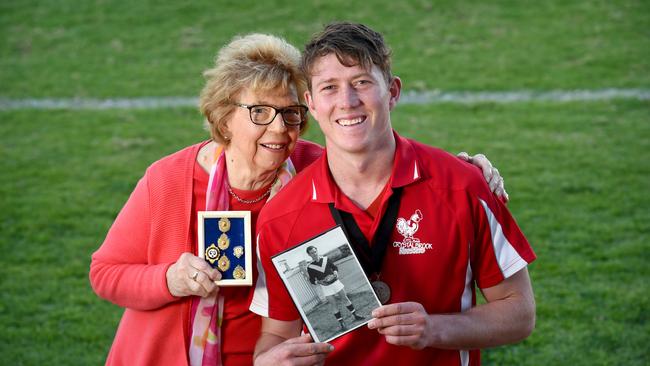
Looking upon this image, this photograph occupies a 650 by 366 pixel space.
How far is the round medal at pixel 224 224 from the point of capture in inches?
144

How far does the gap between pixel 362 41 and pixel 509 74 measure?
1108 centimetres

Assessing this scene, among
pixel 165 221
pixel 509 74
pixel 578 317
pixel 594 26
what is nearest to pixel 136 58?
pixel 509 74

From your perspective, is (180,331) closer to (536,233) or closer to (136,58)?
(536,233)

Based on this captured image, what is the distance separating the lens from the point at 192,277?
11.8 feet

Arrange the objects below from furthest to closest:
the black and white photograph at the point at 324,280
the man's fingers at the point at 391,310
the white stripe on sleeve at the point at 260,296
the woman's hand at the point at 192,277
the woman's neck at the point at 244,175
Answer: the woman's neck at the point at 244,175
the woman's hand at the point at 192,277
the white stripe on sleeve at the point at 260,296
the black and white photograph at the point at 324,280
the man's fingers at the point at 391,310

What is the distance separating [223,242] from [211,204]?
0.32 meters

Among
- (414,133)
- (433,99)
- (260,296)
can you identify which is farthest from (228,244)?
(433,99)

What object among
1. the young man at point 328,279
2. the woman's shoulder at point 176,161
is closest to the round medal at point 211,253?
the woman's shoulder at point 176,161

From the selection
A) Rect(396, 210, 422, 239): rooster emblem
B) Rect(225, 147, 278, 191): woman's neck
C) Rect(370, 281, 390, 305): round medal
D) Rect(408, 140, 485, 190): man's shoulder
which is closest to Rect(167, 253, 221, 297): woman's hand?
Rect(225, 147, 278, 191): woman's neck

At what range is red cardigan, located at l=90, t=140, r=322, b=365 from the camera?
3910 mm

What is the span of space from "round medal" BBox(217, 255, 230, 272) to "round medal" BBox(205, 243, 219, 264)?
3cm

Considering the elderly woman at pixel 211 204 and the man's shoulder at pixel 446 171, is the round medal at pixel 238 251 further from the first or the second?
the man's shoulder at pixel 446 171

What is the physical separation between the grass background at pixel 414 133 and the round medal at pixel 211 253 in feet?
10.7

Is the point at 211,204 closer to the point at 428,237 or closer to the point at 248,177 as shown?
the point at 248,177
